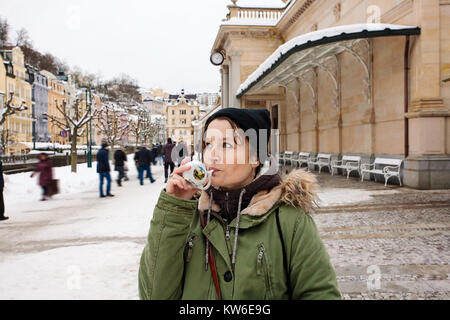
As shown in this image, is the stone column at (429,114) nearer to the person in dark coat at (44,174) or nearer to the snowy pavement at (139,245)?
the snowy pavement at (139,245)

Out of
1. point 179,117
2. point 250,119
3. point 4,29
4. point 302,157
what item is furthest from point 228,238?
point 179,117

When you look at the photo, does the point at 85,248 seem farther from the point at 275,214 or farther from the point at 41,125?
the point at 41,125

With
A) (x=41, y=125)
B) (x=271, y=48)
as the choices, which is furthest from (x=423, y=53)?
(x=41, y=125)

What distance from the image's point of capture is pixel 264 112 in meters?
1.79

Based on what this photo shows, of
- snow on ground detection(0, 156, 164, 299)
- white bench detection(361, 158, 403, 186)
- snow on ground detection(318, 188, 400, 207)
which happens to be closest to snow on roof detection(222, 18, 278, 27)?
white bench detection(361, 158, 403, 186)

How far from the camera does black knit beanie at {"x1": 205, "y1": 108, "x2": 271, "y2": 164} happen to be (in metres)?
1.67

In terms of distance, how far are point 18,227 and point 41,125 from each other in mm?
72734

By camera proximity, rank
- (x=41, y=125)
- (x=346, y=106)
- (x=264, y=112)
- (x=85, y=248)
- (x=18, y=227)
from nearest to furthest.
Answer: (x=264, y=112) < (x=85, y=248) < (x=18, y=227) < (x=346, y=106) < (x=41, y=125)

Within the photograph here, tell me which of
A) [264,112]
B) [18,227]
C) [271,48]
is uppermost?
[271,48]

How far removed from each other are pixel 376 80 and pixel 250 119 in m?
15.8

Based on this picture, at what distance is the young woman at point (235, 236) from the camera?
1566 millimetres

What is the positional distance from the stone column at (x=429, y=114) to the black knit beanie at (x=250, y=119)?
39.6ft

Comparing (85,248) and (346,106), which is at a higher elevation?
(346,106)

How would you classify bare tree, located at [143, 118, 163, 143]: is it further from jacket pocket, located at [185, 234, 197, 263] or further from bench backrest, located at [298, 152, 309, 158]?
jacket pocket, located at [185, 234, 197, 263]
